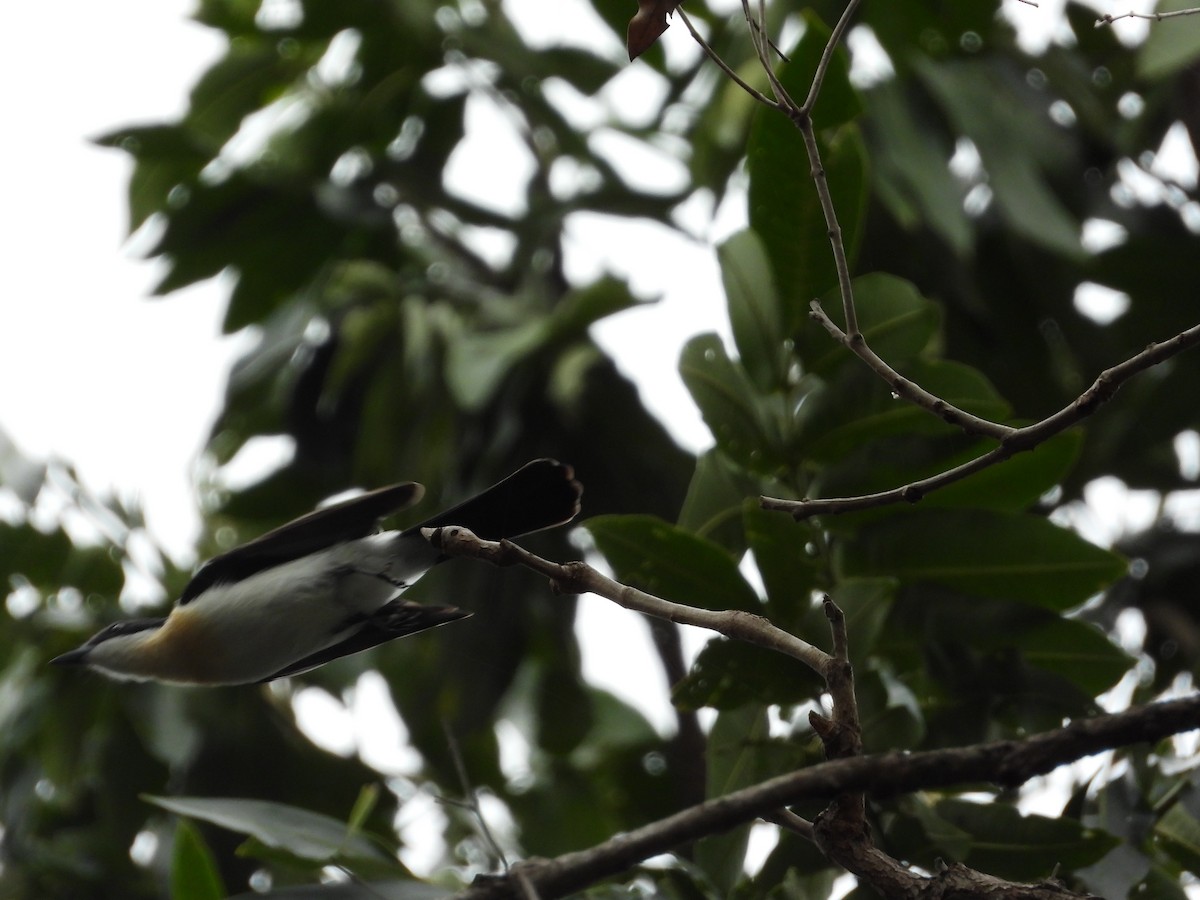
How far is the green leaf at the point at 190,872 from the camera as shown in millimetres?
1567

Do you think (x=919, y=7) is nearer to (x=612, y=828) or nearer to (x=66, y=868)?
(x=612, y=828)

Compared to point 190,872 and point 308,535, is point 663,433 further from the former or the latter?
point 190,872

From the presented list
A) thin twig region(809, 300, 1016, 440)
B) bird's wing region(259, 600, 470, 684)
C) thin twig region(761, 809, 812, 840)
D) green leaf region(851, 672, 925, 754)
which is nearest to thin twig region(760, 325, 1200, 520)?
thin twig region(809, 300, 1016, 440)

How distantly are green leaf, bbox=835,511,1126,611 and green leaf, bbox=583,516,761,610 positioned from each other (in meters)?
0.21

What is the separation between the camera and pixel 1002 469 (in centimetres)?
153

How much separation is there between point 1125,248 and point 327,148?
5.70 feet

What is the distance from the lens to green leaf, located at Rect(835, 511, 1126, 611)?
1.49 m

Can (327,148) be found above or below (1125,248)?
above

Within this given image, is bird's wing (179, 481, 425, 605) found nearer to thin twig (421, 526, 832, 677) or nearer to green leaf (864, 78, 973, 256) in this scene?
thin twig (421, 526, 832, 677)

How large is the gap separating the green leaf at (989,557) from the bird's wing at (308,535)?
603 millimetres

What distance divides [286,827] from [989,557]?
37.5 inches

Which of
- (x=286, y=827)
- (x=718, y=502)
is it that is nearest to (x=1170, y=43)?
(x=718, y=502)

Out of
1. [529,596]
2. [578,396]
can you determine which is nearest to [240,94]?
[578,396]

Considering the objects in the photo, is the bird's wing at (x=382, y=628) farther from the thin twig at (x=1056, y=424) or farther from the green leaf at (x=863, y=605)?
the thin twig at (x=1056, y=424)
